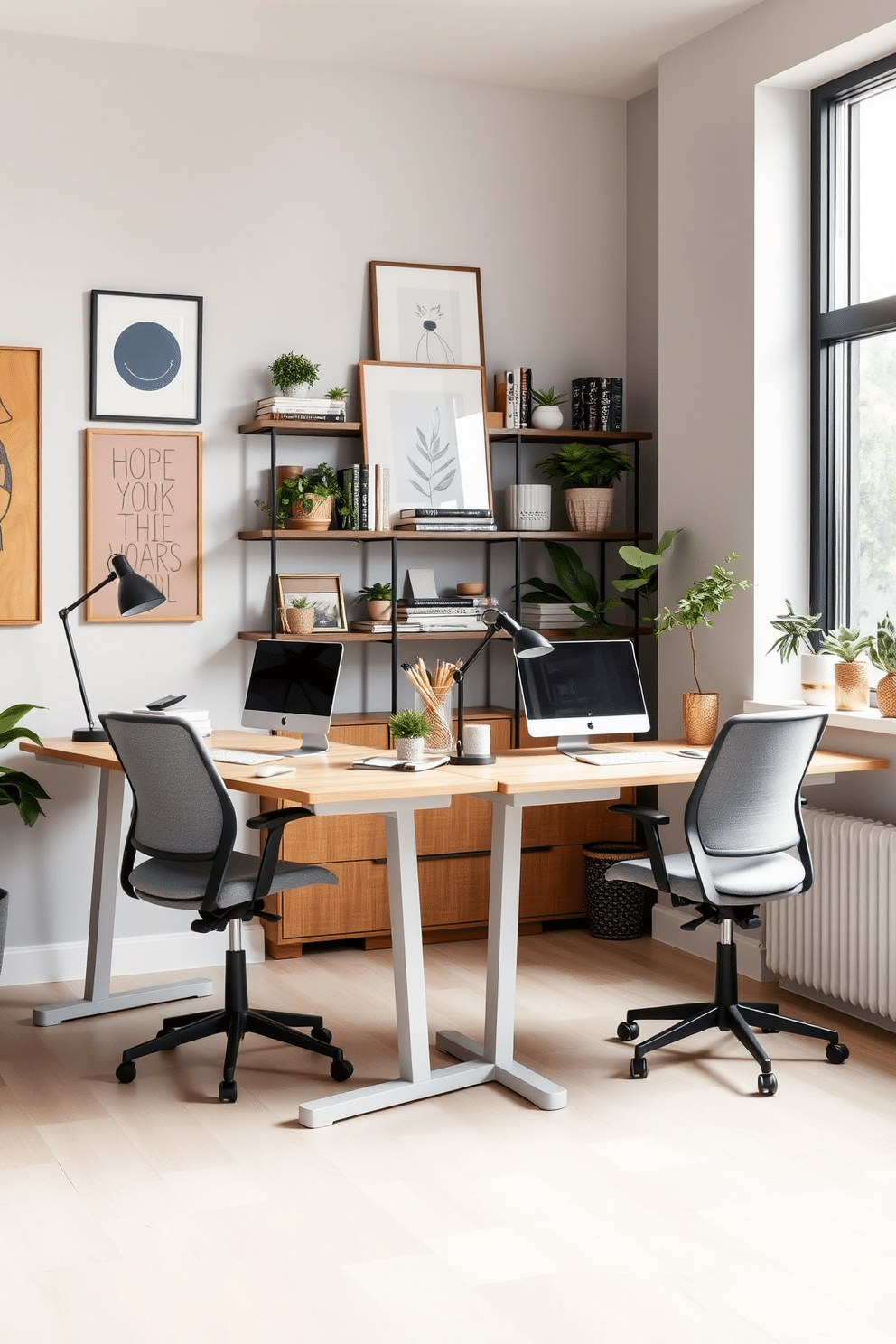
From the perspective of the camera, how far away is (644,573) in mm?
5223

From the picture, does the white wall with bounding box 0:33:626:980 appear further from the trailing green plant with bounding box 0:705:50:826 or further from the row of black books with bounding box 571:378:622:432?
the trailing green plant with bounding box 0:705:50:826

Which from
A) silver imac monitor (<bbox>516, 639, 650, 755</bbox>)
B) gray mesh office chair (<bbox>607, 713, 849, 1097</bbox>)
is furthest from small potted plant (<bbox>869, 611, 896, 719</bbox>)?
silver imac monitor (<bbox>516, 639, 650, 755</bbox>)

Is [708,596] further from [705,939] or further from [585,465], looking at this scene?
[705,939]

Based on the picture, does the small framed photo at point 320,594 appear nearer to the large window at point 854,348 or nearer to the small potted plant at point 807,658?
the small potted plant at point 807,658

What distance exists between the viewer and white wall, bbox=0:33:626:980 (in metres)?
4.79

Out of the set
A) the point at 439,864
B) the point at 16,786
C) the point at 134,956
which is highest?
the point at 16,786

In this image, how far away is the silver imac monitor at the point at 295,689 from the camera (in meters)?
4.32

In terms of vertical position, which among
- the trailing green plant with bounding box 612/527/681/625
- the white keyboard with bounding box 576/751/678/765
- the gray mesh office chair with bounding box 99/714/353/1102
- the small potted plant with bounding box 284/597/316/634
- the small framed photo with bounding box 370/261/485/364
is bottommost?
the gray mesh office chair with bounding box 99/714/353/1102

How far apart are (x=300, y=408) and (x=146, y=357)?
555 mm

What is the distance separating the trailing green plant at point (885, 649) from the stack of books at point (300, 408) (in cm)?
202

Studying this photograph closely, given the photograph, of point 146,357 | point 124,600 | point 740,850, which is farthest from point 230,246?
point 740,850

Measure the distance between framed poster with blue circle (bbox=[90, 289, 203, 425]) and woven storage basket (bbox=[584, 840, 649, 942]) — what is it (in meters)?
2.16

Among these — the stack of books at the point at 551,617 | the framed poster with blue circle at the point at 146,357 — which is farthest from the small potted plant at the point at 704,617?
the framed poster with blue circle at the point at 146,357

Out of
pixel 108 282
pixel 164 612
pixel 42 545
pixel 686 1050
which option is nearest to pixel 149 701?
pixel 164 612
